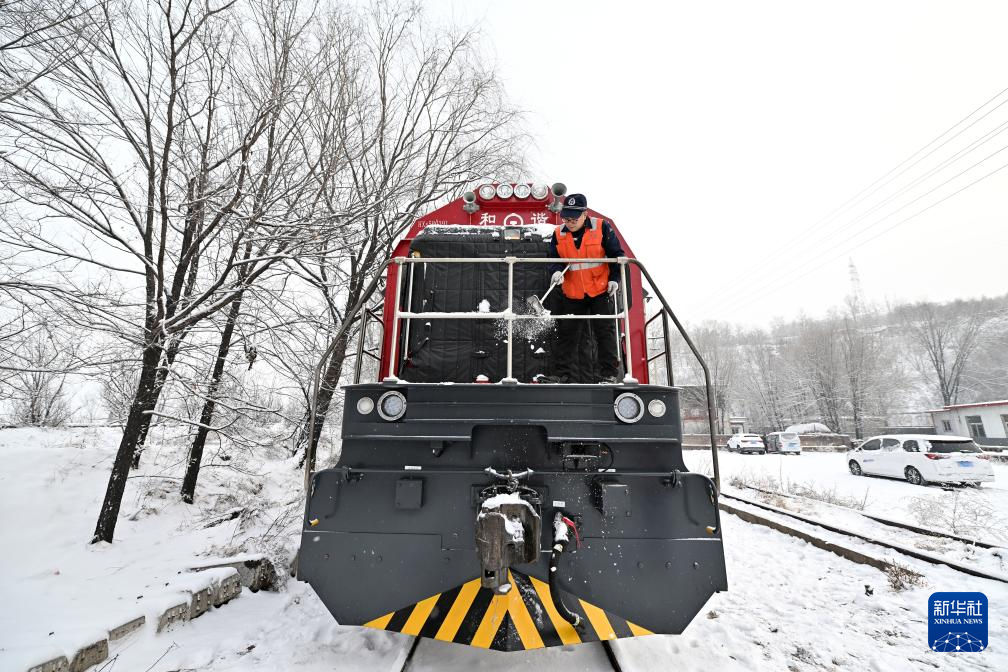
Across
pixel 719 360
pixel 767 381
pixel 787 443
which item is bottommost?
pixel 787 443

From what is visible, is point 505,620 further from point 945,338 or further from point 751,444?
point 945,338

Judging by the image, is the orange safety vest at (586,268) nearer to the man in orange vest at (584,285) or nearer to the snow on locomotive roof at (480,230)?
the man in orange vest at (584,285)

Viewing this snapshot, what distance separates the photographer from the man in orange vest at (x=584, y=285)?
4.31 metres

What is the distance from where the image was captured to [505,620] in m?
3.06

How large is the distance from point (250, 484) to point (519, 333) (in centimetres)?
873

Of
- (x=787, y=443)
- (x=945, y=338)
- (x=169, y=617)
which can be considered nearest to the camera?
(x=169, y=617)

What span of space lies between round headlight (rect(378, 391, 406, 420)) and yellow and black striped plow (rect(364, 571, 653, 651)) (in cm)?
123

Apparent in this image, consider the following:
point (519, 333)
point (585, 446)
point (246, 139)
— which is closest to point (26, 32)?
point (246, 139)

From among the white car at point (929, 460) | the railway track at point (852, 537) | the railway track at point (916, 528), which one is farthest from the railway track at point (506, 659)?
the white car at point (929, 460)

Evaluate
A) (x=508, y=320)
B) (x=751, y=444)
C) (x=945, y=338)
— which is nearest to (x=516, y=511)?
(x=508, y=320)

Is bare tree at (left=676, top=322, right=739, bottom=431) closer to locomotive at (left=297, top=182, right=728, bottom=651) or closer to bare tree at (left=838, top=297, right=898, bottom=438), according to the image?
bare tree at (left=838, top=297, right=898, bottom=438)

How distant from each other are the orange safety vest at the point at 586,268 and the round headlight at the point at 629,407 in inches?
52.5

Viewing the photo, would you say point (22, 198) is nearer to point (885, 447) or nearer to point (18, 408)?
point (18, 408)

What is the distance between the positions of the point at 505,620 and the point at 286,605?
9.65ft
